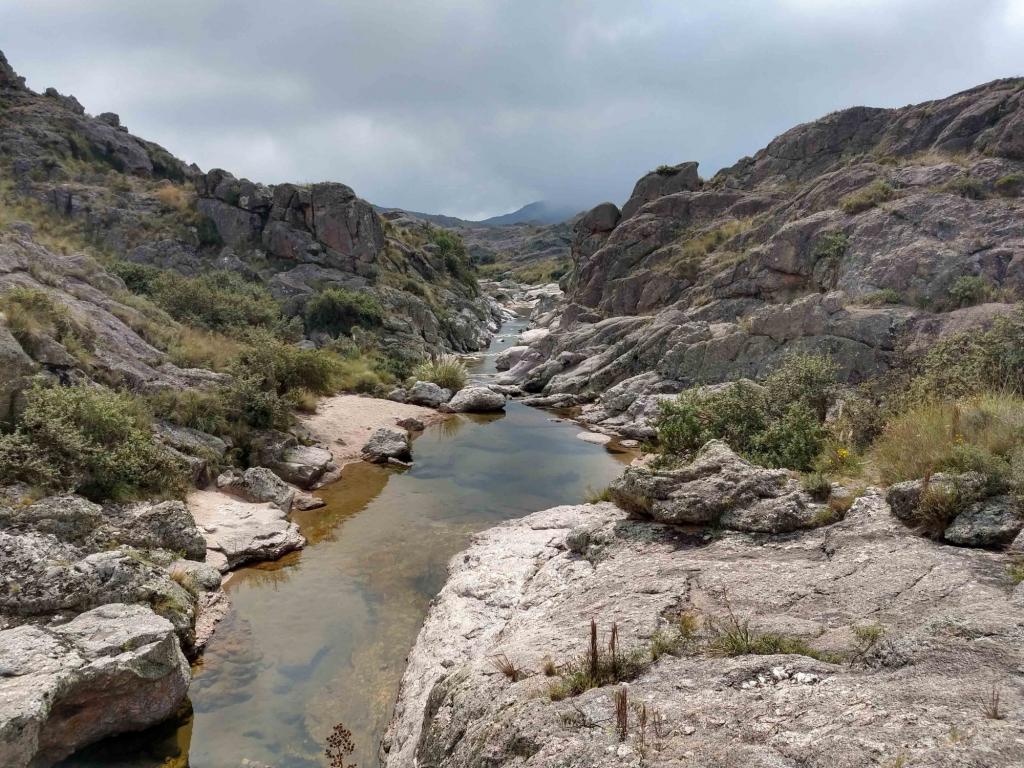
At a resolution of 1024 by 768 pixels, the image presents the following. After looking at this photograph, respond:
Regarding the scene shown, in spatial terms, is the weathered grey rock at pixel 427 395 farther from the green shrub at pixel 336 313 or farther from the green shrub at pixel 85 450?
the green shrub at pixel 85 450

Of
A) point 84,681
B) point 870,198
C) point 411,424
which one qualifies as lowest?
point 84,681

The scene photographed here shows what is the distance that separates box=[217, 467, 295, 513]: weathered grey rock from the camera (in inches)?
535

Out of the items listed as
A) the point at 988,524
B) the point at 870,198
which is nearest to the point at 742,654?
the point at 988,524

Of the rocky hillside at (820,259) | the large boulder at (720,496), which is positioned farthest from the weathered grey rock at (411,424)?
the large boulder at (720,496)

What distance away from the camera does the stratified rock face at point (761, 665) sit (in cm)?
362

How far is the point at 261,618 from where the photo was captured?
A: 952cm

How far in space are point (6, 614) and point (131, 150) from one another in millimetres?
52896

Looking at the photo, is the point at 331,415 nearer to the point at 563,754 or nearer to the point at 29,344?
the point at 29,344

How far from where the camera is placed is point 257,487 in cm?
1373

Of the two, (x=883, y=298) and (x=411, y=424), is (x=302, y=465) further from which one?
(x=883, y=298)

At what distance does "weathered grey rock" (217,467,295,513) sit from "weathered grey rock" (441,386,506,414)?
11528 millimetres

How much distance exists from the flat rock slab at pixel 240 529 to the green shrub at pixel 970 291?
21236mm

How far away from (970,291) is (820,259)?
6312mm

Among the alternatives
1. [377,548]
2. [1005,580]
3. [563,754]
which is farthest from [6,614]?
[1005,580]
